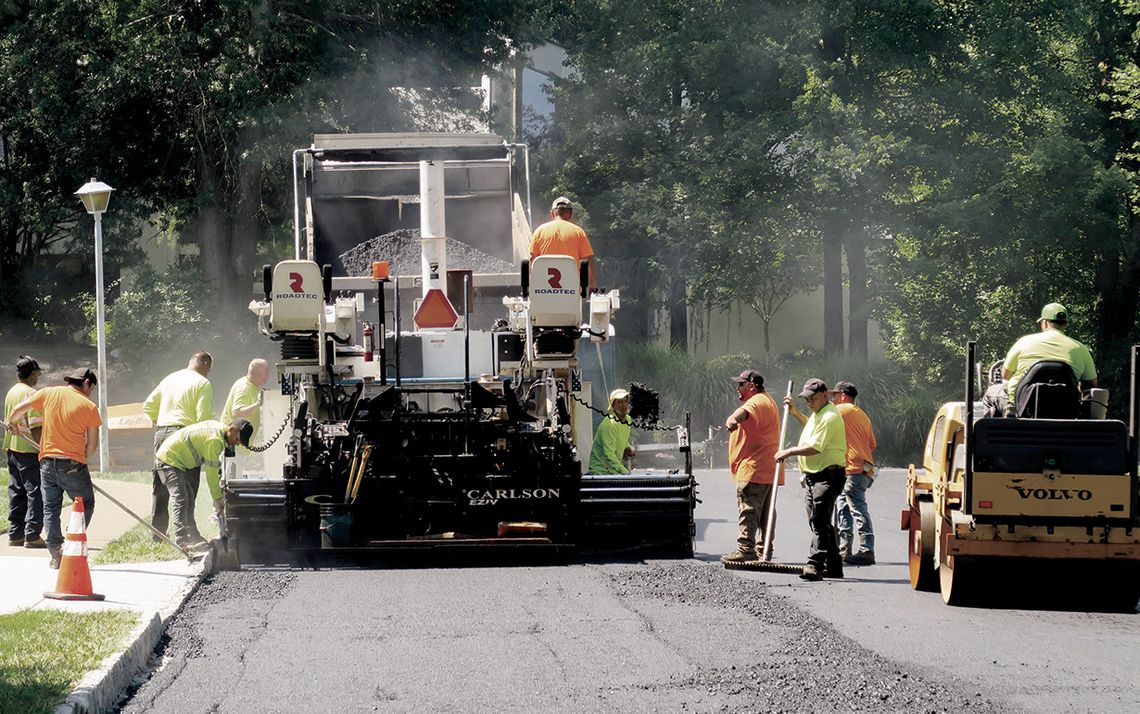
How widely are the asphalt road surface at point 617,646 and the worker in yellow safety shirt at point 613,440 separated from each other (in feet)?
6.36

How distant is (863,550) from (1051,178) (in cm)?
1613

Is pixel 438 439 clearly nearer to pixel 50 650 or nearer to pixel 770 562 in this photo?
pixel 770 562

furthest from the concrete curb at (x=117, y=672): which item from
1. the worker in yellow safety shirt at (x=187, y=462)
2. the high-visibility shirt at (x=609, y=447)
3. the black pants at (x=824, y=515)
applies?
the high-visibility shirt at (x=609, y=447)

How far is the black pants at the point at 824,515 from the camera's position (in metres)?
11.6

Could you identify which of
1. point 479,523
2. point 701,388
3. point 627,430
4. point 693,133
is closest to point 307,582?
point 479,523

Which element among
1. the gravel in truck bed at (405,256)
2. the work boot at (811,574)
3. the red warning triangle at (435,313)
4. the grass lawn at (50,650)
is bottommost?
the work boot at (811,574)

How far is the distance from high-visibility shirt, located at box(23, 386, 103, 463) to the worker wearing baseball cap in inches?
256

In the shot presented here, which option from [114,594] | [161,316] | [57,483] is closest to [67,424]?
[57,483]

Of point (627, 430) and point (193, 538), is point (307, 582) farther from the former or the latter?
point (627, 430)

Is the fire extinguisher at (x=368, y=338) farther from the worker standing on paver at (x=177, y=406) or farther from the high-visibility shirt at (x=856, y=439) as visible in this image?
the high-visibility shirt at (x=856, y=439)

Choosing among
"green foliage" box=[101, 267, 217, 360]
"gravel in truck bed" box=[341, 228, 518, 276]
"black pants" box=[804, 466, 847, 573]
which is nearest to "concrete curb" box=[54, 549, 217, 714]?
"black pants" box=[804, 466, 847, 573]

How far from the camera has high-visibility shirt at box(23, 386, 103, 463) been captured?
11516 millimetres

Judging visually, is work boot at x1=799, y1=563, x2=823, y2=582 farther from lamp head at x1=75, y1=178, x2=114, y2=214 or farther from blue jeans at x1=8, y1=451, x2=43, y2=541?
lamp head at x1=75, y1=178, x2=114, y2=214

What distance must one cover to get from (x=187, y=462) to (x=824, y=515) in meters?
4.90
